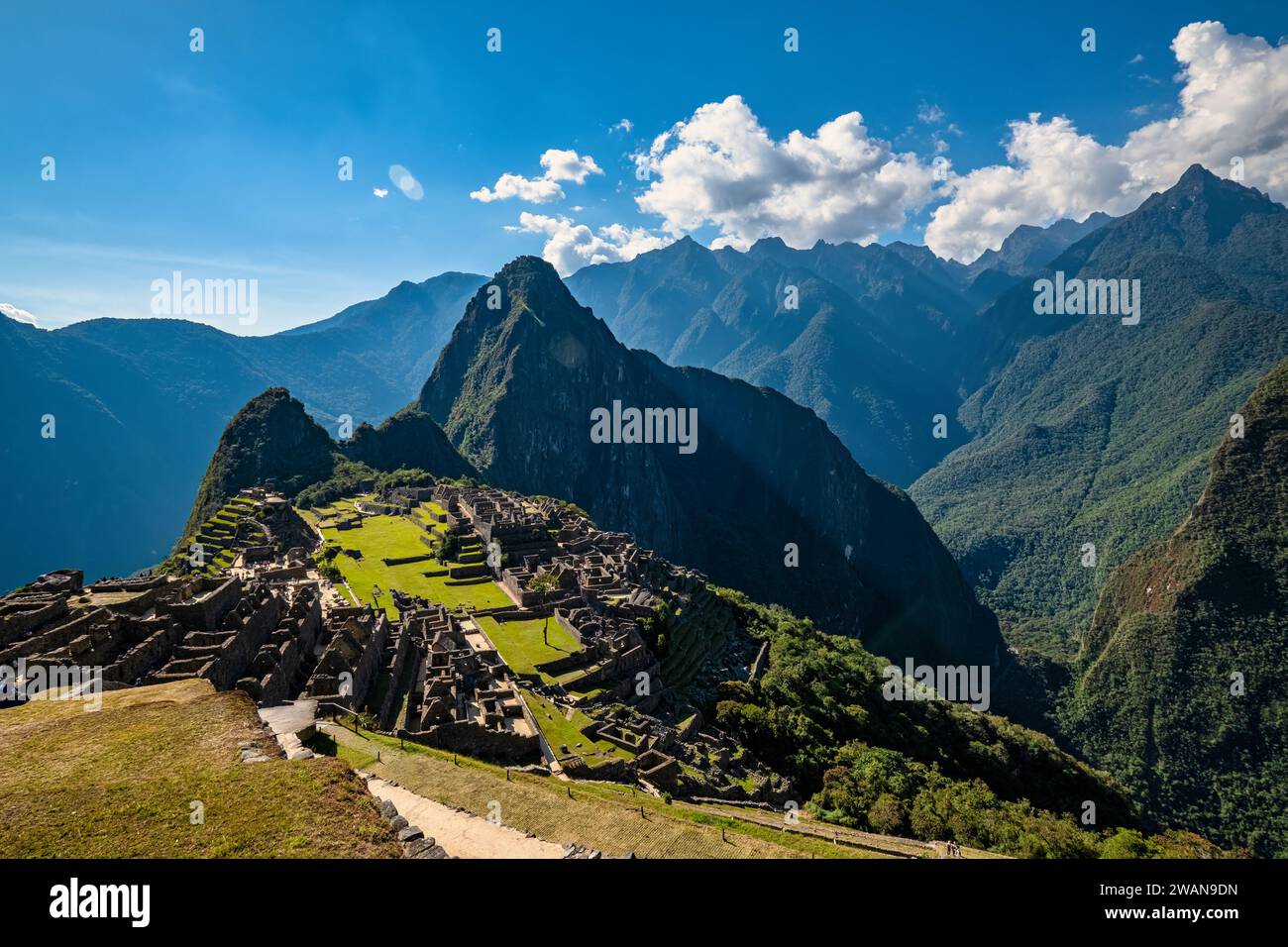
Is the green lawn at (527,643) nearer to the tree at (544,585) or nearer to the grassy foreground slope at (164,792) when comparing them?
the tree at (544,585)

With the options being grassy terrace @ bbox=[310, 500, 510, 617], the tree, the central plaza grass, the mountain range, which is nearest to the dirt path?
the tree

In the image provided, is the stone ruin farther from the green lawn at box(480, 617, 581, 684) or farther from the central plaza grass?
the central plaza grass

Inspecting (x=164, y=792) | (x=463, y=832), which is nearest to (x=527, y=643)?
(x=463, y=832)

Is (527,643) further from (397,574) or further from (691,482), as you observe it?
(691,482)

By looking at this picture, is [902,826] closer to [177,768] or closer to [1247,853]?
[177,768]
